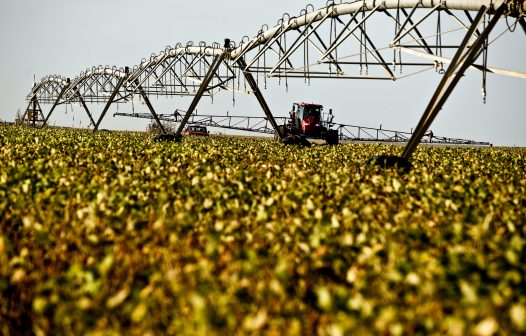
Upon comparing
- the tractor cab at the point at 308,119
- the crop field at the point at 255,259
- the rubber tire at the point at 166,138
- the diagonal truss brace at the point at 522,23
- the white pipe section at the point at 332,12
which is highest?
the white pipe section at the point at 332,12

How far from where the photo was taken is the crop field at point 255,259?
300cm

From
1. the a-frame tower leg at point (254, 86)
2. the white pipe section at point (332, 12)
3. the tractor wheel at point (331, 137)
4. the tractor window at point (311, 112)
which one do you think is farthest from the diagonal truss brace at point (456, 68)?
the tractor window at point (311, 112)

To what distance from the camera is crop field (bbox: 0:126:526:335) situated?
3.00m

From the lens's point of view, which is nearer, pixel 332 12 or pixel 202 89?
pixel 332 12

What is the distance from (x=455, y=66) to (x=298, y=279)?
8.65 metres

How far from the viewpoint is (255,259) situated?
3.48m

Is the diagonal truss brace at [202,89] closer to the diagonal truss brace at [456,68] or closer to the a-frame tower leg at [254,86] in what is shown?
the a-frame tower leg at [254,86]

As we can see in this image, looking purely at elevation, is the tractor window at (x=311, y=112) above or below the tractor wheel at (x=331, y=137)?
above

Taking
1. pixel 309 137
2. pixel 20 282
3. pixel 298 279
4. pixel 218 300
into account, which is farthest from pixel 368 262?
pixel 309 137

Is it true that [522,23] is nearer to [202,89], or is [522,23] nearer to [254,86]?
[254,86]

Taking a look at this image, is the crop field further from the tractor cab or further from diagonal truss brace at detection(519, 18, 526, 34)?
the tractor cab

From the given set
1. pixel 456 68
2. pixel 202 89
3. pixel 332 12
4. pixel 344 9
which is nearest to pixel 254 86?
pixel 202 89

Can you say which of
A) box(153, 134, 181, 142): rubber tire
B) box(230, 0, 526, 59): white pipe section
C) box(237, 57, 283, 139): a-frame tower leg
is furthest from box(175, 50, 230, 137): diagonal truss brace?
box(230, 0, 526, 59): white pipe section

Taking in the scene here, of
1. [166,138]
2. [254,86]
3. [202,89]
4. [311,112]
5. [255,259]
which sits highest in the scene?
[254,86]
